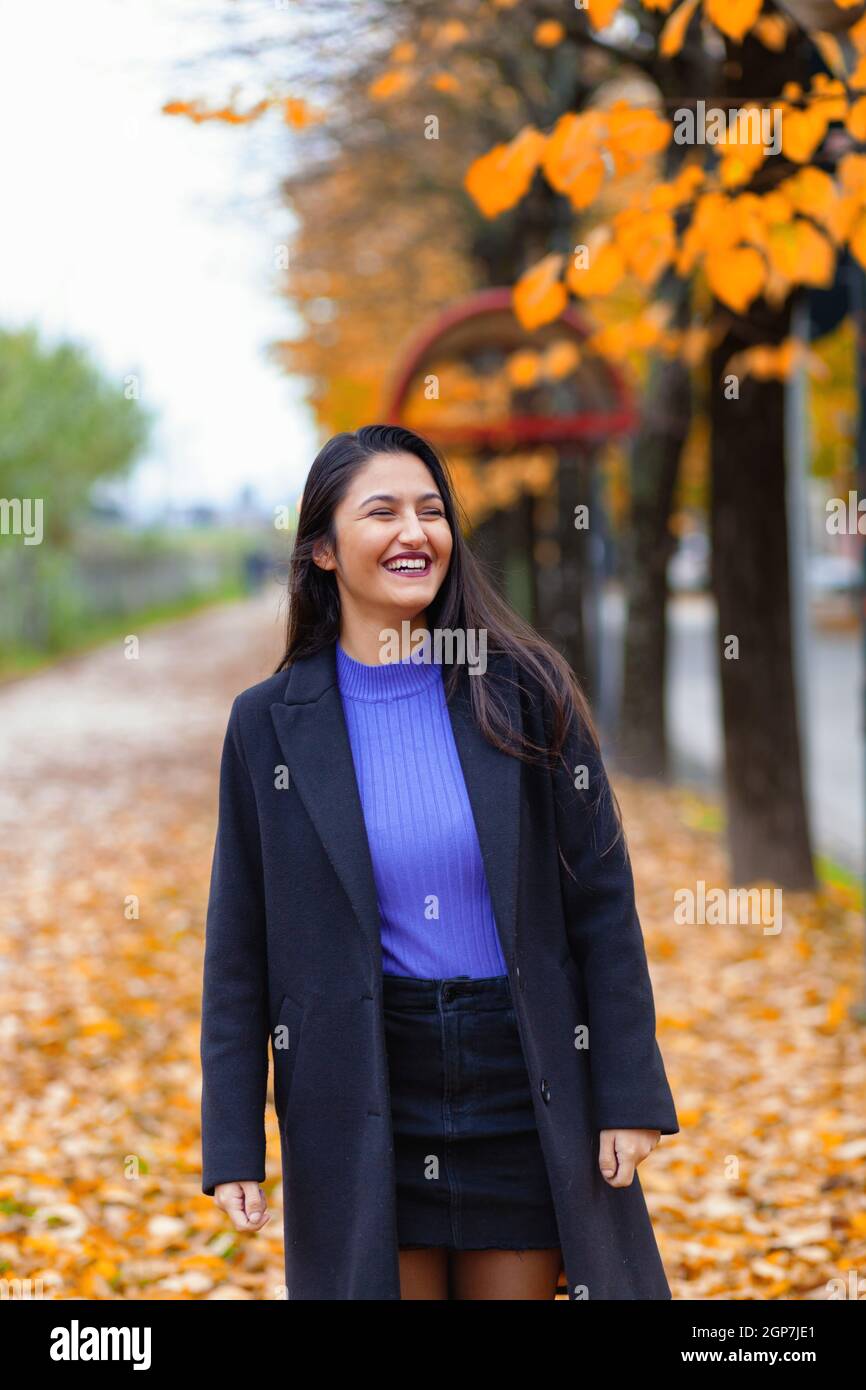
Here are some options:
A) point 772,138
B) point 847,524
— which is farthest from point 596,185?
point 847,524

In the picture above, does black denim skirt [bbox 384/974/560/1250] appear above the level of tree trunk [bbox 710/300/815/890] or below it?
below

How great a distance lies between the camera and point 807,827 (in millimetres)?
8766

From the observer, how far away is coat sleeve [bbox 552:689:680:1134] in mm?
2580

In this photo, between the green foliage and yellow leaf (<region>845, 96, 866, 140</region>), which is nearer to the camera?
yellow leaf (<region>845, 96, 866, 140</region>)

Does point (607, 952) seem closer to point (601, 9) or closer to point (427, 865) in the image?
point (427, 865)

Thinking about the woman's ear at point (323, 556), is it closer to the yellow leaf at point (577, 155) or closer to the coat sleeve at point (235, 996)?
the coat sleeve at point (235, 996)

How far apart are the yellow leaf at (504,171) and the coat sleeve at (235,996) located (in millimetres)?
2414

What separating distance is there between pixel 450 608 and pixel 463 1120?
2.82 ft

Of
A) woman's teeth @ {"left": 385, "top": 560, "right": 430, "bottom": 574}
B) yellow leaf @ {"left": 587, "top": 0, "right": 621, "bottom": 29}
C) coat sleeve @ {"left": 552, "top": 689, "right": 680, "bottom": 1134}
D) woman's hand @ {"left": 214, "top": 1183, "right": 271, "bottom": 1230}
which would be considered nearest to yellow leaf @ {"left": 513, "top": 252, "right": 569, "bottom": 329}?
yellow leaf @ {"left": 587, "top": 0, "right": 621, "bottom": 29}

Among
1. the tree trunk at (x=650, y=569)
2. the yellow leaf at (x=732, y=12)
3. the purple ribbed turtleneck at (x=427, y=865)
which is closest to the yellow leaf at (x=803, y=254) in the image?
the yellow leaf at (x=732, y=12)

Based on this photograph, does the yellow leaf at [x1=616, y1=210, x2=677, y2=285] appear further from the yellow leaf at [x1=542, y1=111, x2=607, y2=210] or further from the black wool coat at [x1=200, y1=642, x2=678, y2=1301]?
the black wool coat at [x1=200, y1=642, x2=678, y2=1301]

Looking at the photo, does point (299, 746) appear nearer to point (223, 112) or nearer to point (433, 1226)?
point (433, 1226)

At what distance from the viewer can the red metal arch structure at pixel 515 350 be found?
11.9m

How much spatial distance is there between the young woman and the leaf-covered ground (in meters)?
0.59
